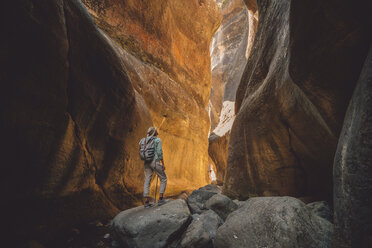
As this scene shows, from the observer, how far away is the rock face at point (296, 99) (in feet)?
6.28

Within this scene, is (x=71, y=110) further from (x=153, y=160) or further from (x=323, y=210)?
(x=323, y=210)

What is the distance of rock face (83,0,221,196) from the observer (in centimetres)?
889

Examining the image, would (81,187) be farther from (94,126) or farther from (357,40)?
(357,40)

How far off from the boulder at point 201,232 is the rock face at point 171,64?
5.83 m

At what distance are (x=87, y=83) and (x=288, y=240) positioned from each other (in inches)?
191

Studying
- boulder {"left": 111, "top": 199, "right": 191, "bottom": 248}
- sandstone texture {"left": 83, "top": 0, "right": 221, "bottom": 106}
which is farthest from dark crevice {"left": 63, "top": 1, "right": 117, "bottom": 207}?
sandstone texture {"left": 83, "top": 0, "right": 221, "bottom": 106}

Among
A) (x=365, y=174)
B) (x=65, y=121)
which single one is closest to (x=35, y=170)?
(x=65, y=121)

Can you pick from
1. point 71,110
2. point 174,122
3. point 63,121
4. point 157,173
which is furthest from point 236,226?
point 174,122

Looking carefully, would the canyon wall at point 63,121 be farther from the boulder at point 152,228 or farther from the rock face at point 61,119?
the boulder at point 152,228

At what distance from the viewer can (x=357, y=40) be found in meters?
1.77

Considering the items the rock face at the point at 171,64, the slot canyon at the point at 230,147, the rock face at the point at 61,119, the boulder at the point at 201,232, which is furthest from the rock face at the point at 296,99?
the rock face at the point at 171,64

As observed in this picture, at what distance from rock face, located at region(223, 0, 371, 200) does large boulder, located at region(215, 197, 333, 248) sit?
1348 millimetres

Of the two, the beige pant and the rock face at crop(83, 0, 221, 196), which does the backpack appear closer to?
the beige pant

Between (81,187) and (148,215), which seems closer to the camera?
(148,215)
